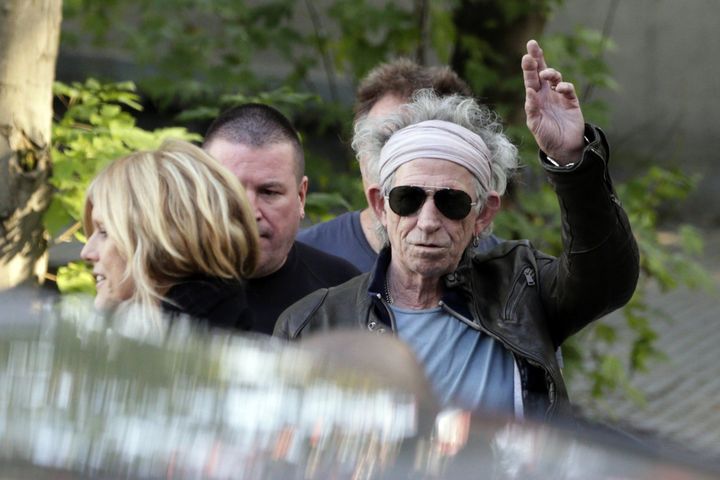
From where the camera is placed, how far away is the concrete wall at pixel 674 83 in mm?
12844

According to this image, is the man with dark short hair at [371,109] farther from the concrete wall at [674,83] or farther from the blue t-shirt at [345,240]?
the concrete wall at [674,83]

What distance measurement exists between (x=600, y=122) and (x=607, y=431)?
457 cm

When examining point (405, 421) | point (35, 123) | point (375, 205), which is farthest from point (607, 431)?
point (35, 123)

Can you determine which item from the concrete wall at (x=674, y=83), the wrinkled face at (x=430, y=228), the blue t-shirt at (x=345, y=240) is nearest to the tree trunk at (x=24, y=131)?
the blue t-shirt at (x=345, y=240)

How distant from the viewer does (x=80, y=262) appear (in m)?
4.33

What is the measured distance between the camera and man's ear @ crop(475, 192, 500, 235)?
3.02 meters

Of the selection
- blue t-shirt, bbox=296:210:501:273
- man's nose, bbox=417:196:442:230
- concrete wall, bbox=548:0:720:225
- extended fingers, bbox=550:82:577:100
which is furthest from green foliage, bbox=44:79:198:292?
concrete wall, bbox=548:0:720:225

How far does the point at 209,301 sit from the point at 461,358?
1.82ft

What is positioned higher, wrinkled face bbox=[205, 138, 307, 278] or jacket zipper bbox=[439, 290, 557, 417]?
wrinkled face bbox=[205, 138, 307, 278]

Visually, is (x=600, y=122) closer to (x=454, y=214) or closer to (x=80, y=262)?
(x=80, y=262)

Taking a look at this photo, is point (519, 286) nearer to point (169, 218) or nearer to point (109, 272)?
point (169, 218)

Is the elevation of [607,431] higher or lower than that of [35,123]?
lower

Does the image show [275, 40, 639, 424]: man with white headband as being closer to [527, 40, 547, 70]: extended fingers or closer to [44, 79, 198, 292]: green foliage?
[527, 40, 547, 70]: extended fingers

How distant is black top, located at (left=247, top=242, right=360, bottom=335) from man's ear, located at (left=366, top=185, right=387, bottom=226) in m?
0.51
